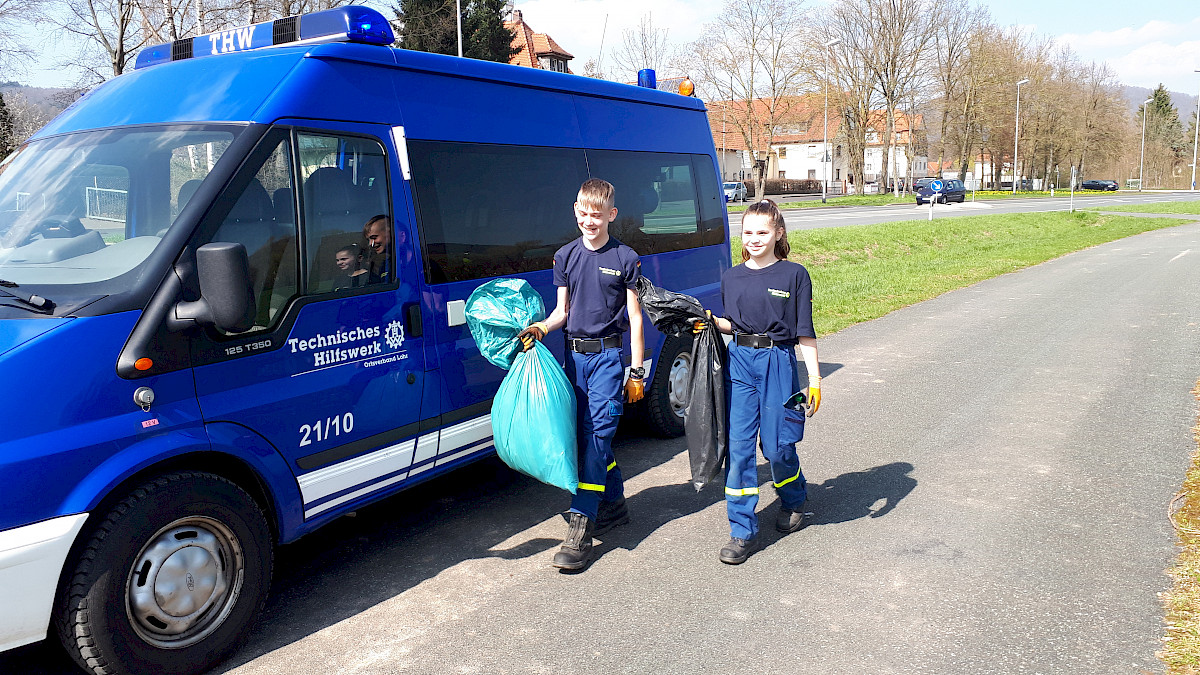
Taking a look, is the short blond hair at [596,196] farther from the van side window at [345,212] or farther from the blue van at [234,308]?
the van side window at [345,212]

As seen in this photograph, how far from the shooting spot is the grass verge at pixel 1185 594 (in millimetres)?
3418

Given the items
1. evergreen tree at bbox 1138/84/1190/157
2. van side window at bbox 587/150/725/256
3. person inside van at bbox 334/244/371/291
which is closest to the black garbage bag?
person inside van at bbox 334/244/371/291

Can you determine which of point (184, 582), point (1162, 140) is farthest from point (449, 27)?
point (1162, 140)

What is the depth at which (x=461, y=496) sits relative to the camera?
550cm

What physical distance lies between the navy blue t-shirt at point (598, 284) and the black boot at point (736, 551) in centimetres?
118

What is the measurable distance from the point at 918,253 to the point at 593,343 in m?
19.6

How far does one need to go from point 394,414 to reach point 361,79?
1.54m

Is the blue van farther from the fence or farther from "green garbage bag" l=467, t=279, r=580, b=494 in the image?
"green garbage bag" l=467, t=279, r=580, b=494

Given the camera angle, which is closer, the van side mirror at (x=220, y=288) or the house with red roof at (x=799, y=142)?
the van side mirror at (x=220, y=288)

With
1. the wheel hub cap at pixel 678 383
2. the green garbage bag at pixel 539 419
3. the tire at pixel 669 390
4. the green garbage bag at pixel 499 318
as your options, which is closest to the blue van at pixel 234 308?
the green garbage bag at pixel 499 318

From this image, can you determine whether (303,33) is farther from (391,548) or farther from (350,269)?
(391,548)

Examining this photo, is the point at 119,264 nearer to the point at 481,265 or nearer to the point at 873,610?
the point at 481,265

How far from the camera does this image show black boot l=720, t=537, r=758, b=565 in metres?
4.42

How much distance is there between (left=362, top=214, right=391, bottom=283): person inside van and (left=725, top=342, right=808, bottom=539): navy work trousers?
175 centimetres
